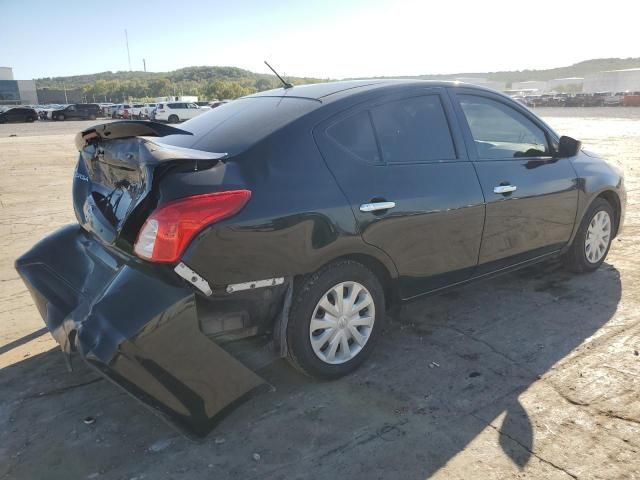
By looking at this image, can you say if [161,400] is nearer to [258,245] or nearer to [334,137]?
[258,245]

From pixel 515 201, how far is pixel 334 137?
5.48 ft

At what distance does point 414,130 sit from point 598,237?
2565 millimetres

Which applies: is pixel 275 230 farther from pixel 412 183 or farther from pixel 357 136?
pixel 412 183

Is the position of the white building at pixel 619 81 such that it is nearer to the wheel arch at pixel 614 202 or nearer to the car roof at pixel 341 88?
the wheel arch at pixel 614 202

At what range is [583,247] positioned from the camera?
15.7 ft

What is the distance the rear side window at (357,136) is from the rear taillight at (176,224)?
91 cm

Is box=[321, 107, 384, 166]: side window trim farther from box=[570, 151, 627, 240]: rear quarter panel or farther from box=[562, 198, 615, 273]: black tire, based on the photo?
box=[562, 198, 615, 273]: black tire

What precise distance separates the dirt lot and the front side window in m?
1.28

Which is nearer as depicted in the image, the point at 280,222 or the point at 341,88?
the point at 280,222

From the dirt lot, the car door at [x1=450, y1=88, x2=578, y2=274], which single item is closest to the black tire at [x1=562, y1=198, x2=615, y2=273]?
the car door at [x1=450, y1=88, x2=578, y2=274]

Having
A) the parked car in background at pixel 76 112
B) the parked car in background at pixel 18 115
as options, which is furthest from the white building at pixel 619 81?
the parked car in background at pixel 18 115

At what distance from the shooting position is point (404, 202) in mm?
3254

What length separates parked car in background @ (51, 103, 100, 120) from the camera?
44.9 m

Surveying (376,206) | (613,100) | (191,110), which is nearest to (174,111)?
(191,110)
